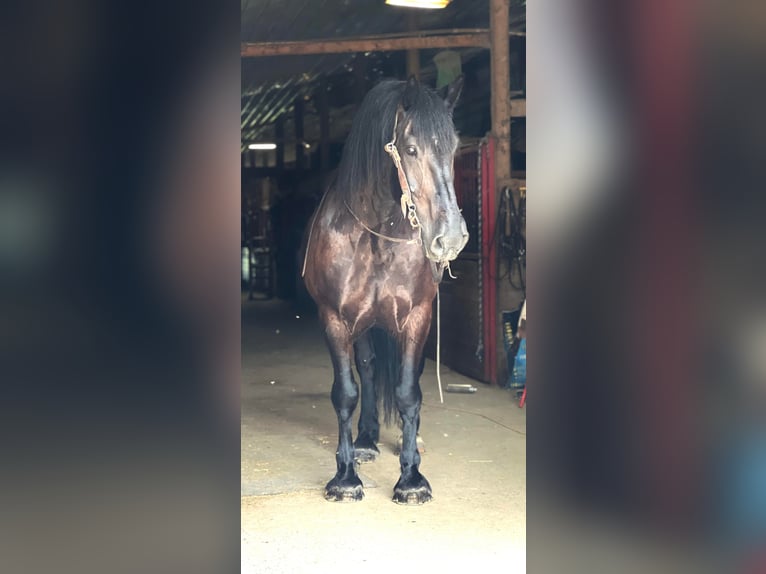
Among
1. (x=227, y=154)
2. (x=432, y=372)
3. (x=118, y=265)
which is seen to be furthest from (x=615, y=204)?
(x=432, y=372)

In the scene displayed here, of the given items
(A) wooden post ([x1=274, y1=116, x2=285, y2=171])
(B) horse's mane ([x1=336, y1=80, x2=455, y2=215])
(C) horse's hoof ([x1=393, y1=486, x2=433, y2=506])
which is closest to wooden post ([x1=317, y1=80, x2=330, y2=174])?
(A) wooden post ([x1=274, y1=116, x2=285, y2=171])

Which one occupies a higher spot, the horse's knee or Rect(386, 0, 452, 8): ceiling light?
Rect(386, 0, 452, 8): ceiling light

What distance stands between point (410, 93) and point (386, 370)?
179cm

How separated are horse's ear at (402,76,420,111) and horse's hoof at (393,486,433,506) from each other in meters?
1.70

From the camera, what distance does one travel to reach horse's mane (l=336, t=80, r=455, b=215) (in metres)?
3.40

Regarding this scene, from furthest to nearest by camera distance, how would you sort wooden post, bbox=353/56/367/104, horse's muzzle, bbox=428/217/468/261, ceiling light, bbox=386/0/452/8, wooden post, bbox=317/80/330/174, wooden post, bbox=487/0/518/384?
wooden post, bbox=317/80/330/174
wooden post, bbox=353/56/367/104
wooden post, bbox=487/0/518/384
ceiling light, bbox=386/0/452/8
horse's muzzle, bbox=428/217/468/261

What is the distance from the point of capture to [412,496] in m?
3.70

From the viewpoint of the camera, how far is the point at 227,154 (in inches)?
49.6

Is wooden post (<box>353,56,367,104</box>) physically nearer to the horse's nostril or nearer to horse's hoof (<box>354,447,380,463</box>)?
horse's hoof (<box>354,447,380,463</box>)

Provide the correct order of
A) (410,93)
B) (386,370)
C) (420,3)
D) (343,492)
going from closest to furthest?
(410,93) < (343,492) < (386,370) < (420,3)

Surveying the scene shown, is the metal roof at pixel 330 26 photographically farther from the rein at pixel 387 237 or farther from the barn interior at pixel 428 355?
the rein at pixel 387 237

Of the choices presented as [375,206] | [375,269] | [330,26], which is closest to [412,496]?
[375,269]

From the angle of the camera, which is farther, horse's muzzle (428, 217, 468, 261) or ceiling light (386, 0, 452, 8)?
ceiling light (386, 0, 452, 8)

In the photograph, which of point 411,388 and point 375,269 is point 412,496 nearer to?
point 411,388
